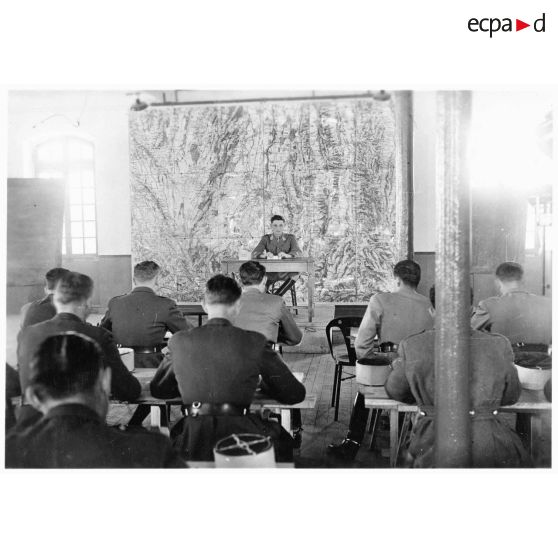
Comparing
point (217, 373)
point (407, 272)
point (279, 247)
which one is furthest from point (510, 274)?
point (279, 247)

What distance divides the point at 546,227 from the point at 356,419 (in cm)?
663

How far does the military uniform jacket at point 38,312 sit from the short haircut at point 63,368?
194 centimetres

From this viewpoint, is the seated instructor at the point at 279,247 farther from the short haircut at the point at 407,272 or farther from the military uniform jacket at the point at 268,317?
the short haircut at the point at 407,272

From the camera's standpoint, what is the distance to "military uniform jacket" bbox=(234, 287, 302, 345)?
388 cm

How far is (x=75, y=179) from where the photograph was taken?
10266mm

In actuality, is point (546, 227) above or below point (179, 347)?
above

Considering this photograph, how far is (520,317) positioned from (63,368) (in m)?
2.89

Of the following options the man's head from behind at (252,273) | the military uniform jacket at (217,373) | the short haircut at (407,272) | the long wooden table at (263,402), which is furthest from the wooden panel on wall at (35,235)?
the military uniform jacket at (217,373)

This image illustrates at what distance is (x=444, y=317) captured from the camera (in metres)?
2.16

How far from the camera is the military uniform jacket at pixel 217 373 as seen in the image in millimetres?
2506
